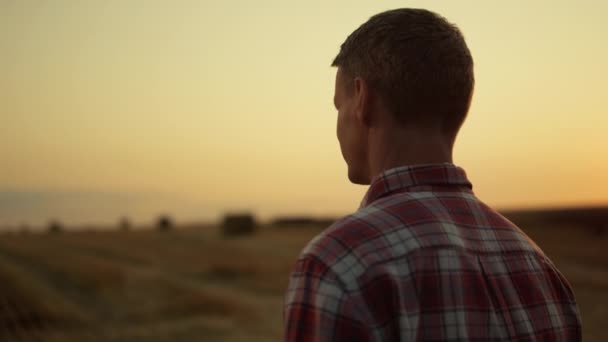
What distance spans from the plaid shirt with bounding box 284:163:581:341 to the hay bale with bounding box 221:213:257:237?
1192 inches

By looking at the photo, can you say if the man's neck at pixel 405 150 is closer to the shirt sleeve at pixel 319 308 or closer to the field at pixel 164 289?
the shirt sleeve at pixel 319 308

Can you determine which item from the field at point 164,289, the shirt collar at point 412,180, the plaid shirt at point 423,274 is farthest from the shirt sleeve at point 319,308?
the field at point 164,289

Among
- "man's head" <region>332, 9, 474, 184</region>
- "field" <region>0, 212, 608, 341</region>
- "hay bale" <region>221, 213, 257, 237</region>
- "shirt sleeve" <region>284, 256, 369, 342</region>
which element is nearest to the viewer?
"shirt sleeve" <region>284, 256, 369, 342</region>

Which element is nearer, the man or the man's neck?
the man

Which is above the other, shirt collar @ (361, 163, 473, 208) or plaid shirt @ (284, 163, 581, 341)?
shirt collar @ (361, 163, 473, 208)

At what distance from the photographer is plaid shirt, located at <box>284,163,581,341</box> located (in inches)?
57.3

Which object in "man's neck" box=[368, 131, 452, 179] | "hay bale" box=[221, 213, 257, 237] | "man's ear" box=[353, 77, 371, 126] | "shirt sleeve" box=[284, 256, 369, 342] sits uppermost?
"man's ear" box=[353, 77, 371, 126]

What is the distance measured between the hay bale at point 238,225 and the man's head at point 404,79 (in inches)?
1193

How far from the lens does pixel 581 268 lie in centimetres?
1653

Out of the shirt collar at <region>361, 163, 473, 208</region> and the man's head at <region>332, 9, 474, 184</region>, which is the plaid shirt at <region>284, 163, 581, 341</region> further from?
the man's head at <region>332, 9, 474, 184</region>

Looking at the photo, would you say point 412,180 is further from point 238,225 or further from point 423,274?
point 238,225

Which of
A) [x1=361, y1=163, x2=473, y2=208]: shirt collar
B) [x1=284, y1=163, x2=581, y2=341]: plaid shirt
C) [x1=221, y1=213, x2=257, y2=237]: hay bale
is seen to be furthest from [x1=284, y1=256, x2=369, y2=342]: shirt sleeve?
[x1=221, y1=213, x2=257, y2=237]: hay bale

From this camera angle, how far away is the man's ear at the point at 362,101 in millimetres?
1684

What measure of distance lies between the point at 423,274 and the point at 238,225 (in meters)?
31.0
